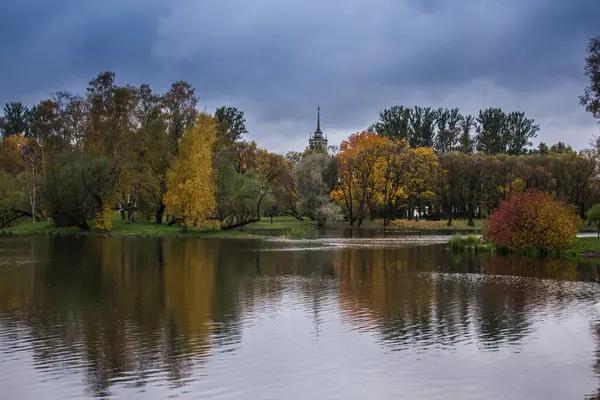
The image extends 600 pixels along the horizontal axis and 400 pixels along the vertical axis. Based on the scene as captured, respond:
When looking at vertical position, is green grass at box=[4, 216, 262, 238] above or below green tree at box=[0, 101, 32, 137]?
below

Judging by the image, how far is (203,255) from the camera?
4203cm

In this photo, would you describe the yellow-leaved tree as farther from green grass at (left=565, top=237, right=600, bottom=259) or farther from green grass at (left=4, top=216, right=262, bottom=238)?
green grass at (left=565, top=237, right=600, bottom=259)

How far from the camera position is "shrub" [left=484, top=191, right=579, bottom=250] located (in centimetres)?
4041

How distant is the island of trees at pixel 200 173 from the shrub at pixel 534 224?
10.0m

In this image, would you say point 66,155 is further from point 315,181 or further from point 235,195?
point 315,181

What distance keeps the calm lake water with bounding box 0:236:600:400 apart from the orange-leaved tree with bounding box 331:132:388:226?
54237 millimetres

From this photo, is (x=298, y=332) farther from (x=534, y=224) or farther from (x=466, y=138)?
(x=466, y=138)

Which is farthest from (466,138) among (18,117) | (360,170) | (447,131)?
(18,117)

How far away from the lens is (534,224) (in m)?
41.1

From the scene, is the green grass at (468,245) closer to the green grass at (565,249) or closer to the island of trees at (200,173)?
the green grass at (565,249)

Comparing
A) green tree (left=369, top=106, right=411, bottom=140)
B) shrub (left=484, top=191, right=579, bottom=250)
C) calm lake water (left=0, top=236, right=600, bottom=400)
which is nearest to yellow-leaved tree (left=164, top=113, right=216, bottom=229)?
calm lake water (left=0, top=236, right=600, bottom=400)

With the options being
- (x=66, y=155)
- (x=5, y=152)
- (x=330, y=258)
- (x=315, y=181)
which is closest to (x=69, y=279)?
(x=330, y=258)

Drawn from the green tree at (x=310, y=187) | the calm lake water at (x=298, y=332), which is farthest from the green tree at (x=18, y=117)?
the calm lake water at (x=298, y=332)

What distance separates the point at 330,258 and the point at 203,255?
8789 millimetres
